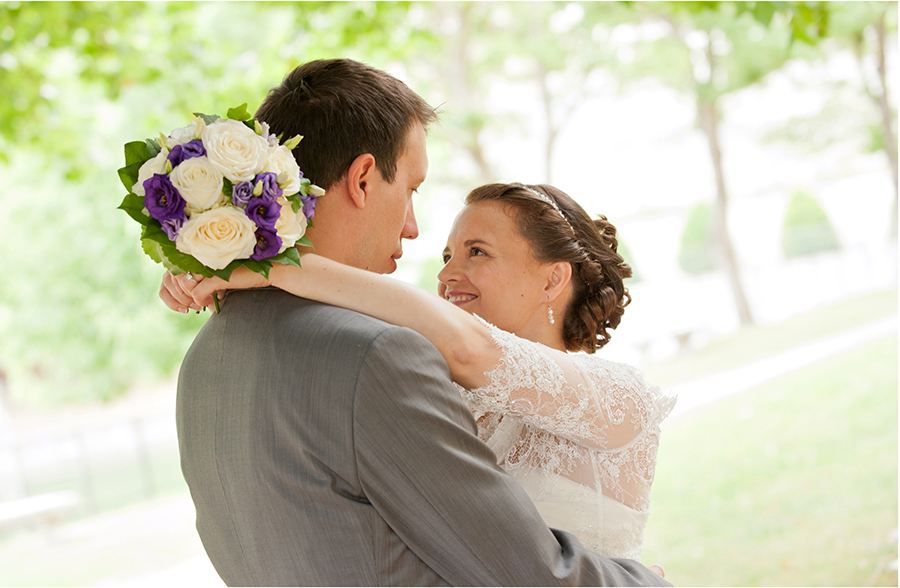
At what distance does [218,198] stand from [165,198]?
11 centimetres

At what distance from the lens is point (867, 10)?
37.2 feet

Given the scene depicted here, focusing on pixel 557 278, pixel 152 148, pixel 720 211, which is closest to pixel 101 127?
pixel 720 211

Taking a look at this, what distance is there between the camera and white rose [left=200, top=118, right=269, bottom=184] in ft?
5.20

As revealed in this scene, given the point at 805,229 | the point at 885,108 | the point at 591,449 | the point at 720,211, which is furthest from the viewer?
the point at 805,229

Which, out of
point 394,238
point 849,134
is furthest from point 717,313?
point 394,238

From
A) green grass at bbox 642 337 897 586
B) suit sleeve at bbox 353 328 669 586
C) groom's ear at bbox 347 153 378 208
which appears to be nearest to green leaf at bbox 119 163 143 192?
groom's ear at bbox 347 153 378 208

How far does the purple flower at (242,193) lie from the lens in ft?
5.21

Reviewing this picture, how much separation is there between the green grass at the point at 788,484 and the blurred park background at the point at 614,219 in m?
0.04

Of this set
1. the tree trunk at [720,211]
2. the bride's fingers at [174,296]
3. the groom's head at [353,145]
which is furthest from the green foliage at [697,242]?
the bride's fingers at [174,296]

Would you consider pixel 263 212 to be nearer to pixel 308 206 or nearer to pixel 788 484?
pixel 308 206

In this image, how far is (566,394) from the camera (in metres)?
2.04

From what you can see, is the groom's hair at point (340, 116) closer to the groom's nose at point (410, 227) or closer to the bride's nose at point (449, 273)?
the groom's nose at point (410, 227)

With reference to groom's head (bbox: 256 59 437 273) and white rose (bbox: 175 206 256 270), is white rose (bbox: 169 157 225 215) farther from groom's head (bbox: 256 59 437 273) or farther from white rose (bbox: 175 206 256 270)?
groom's head (bbox: 256 59 437 273)

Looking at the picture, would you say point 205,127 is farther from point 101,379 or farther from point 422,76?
point 101,379
